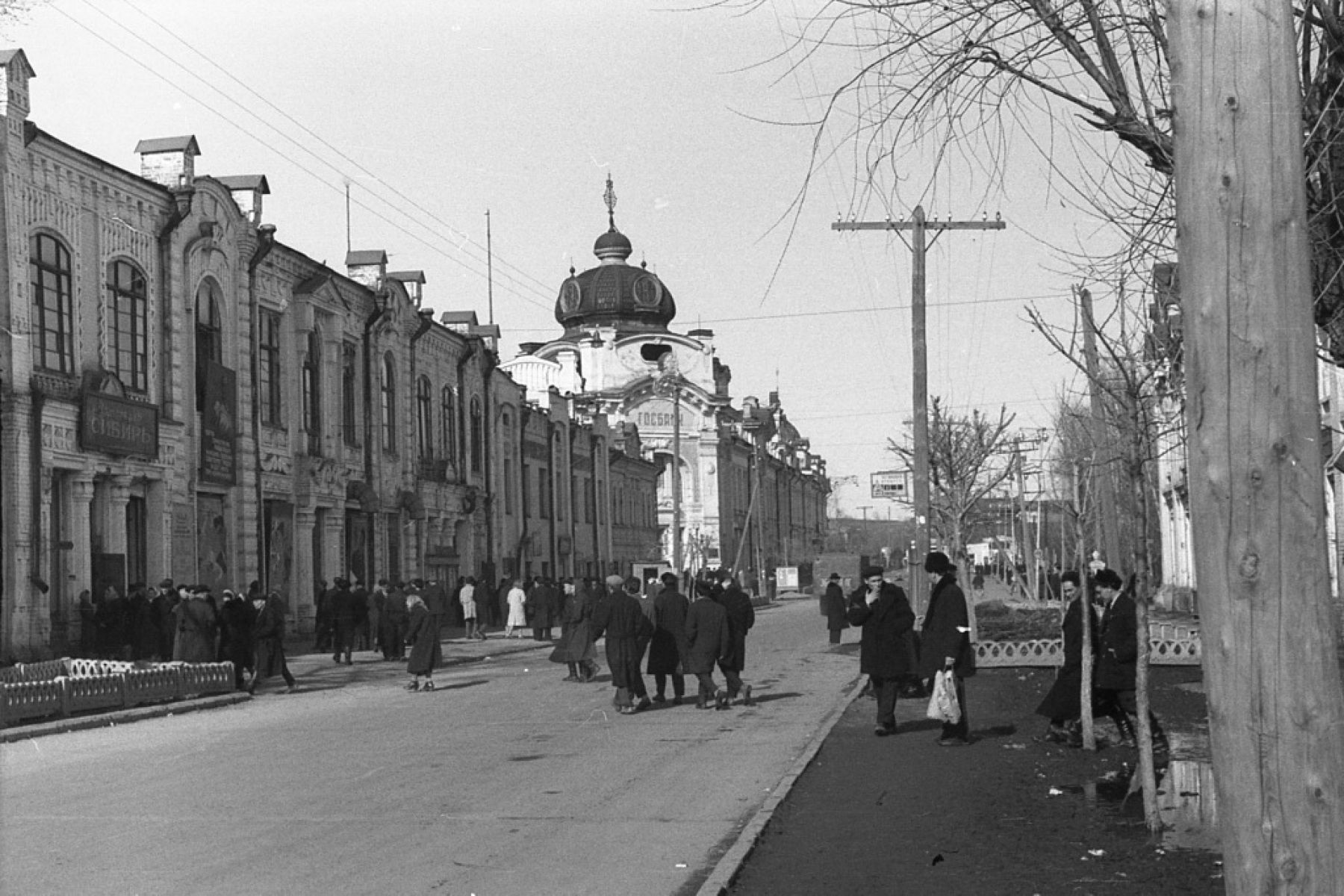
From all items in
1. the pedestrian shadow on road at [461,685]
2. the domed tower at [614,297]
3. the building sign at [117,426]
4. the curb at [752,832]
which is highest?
the domed tower at [614,297]

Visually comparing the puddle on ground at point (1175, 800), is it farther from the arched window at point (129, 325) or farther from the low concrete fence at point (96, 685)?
the arched window at point (129, 325)

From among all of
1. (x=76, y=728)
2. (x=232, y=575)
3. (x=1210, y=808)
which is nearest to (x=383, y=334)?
(x=232, y=575)

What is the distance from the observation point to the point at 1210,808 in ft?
36.4

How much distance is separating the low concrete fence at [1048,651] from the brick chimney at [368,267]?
2259 cm

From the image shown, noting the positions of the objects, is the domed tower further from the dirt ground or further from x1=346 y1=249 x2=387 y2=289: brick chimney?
the dirt ground

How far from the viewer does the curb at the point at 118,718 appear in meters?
17.9

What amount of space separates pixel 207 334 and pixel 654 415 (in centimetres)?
6212

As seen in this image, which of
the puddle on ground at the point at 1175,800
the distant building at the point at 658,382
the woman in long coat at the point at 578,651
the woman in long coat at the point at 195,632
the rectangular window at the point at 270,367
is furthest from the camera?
the distant building at the point at 658,382

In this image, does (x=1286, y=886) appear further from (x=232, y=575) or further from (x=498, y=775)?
(x=232, y=575)

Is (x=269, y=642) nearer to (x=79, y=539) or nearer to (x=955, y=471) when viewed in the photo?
(x=79, y=539)

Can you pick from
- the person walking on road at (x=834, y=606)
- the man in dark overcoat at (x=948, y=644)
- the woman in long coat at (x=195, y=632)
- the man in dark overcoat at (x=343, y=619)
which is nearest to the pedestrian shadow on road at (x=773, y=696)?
the man in dark overcoat at (x=948, y=644)

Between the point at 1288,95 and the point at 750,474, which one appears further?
the point at 750,474

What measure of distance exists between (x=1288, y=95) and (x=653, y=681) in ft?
73.9

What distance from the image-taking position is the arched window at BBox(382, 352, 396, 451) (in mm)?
44031
